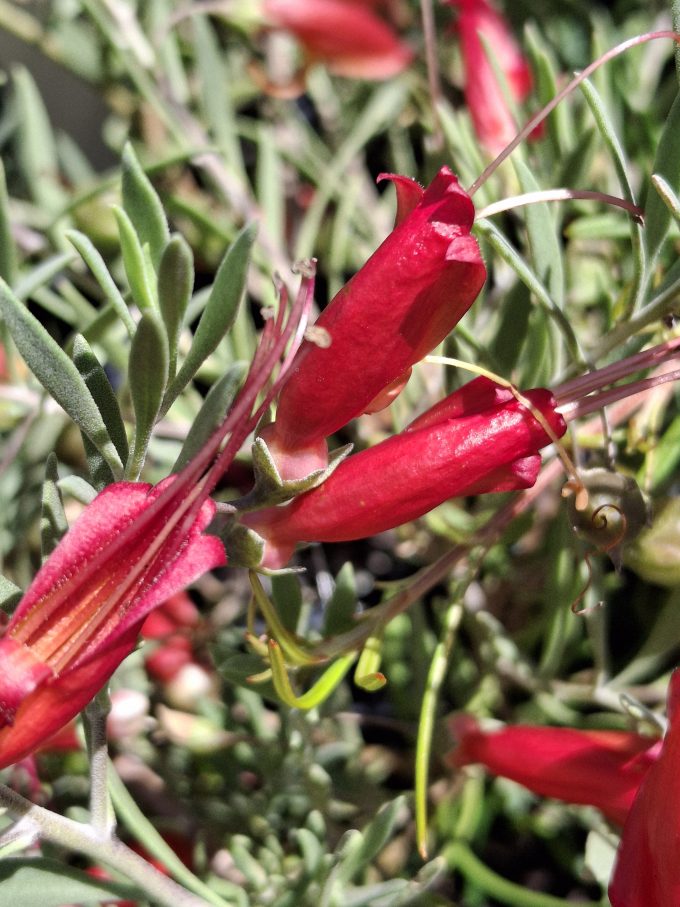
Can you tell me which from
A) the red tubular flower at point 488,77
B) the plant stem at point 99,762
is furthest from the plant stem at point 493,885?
the red tubular flower at point 488,77

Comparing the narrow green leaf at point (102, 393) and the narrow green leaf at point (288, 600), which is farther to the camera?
the narrow green leaf at point (288, 600)

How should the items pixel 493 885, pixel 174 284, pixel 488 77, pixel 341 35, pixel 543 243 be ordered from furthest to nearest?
pixel 341 35, pixel 488 77, pixel 493 885, pixel 543 243, pixel 174 284

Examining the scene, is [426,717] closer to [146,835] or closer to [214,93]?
[146,835]

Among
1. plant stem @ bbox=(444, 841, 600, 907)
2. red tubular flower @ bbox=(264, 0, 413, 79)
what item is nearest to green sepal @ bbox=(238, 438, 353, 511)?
plant stem @ bbox=(444, 841, 600, 907)

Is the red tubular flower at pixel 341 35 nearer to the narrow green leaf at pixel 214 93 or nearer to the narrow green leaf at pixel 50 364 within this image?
the narrow green leaf at pixel 214 93

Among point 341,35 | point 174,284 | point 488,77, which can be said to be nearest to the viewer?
point 174,284

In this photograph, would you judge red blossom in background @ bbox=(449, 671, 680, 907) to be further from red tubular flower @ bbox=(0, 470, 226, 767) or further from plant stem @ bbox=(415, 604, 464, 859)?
red tubular flower @ bbox=(0, 470, 226, 767)

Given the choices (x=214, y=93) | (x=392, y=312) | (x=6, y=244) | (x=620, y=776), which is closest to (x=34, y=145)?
(x=214, y=93)
